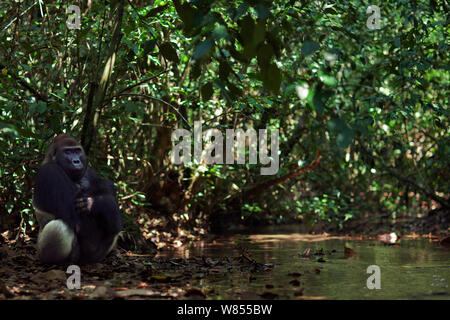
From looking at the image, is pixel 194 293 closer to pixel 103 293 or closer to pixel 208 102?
pixel 103 293

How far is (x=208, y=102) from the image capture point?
6914mm

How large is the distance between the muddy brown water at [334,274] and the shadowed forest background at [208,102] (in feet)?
3.48

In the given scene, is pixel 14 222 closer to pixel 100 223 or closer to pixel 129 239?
A: pixel 129 239

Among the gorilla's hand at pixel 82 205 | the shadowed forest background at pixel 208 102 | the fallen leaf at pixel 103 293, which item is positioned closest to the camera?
the fallen leaf at pixel 103 293

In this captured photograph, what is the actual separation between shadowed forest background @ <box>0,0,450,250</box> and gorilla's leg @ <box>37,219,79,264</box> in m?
0.80

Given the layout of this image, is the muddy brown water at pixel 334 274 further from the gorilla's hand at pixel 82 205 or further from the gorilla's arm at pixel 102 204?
the gorilla's hand at pixel 82 205

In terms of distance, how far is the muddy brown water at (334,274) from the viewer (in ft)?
11.3

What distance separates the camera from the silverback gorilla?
422cm

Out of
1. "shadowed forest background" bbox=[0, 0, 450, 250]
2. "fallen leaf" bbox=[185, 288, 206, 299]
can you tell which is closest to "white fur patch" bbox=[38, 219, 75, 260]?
"shadowed forest background" bbox=[0, 0, 450, 250]

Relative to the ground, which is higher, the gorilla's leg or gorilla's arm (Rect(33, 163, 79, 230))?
gorilla's arm (Rect(33, 163, 79, 230))

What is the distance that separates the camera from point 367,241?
7.63 m

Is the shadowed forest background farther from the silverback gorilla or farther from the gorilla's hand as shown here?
the gorilla's hand

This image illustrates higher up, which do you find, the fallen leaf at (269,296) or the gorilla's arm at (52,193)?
the gorilla's arm at (52,193)

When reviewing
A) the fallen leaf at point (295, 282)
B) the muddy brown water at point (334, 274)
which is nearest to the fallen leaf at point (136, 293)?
the muddy brown water at point (334, 274)
